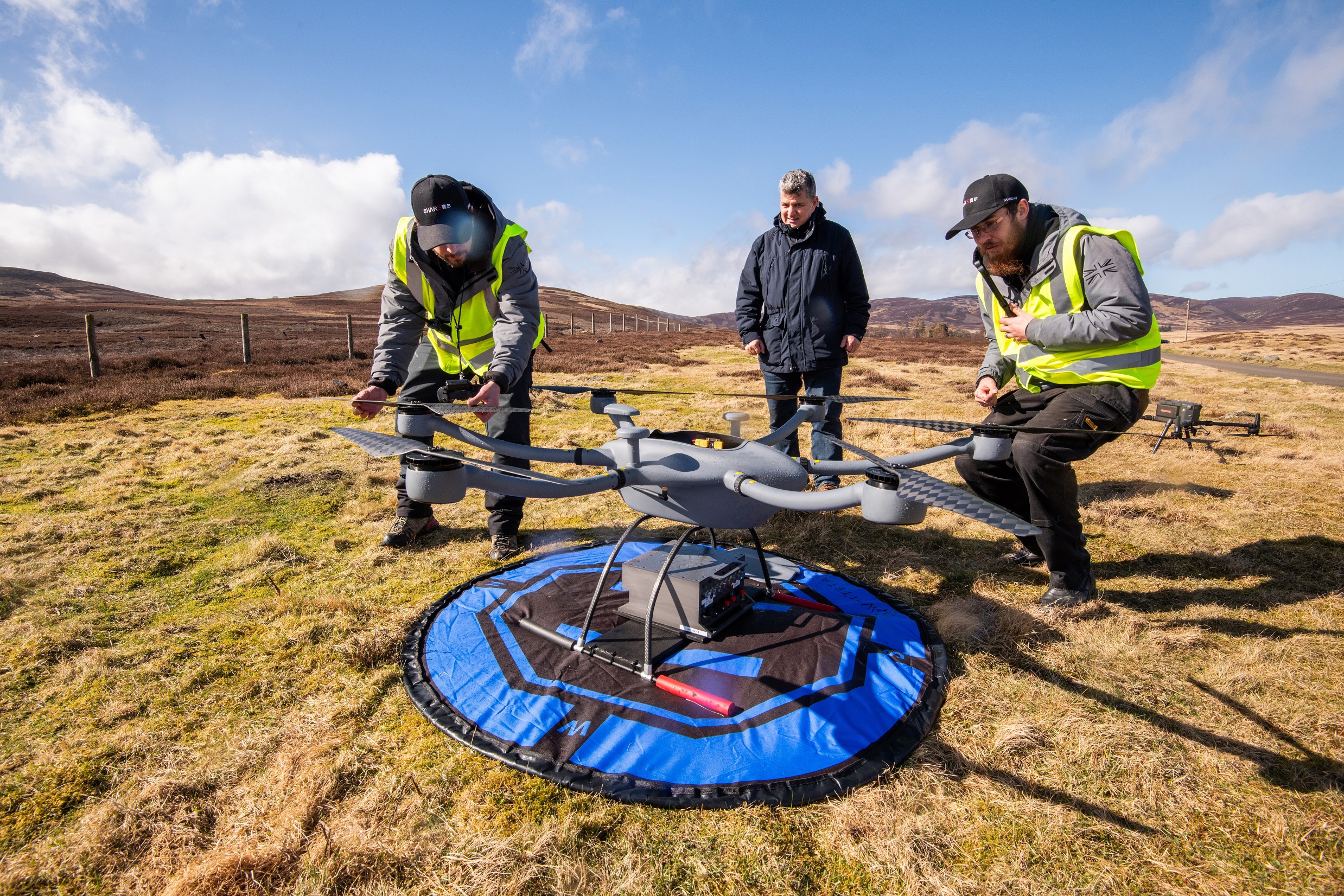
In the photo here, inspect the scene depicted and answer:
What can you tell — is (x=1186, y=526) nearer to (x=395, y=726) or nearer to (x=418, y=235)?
(x=395, y=726)

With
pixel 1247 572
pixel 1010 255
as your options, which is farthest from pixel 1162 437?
pixel 1010 255

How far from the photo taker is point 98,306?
2515 inches

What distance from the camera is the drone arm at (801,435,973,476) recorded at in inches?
106

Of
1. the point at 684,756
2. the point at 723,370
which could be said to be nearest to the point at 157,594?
the point at 684,756

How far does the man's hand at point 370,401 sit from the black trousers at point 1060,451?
3.70 meters

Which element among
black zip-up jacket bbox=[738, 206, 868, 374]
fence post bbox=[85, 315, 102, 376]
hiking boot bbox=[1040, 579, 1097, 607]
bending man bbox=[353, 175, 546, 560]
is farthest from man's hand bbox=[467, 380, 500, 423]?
fence post bbox=[85, 315, 102, 376]

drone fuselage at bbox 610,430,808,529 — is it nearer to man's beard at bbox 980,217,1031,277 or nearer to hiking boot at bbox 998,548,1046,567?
man's beard at bbox 980,217,1031,277

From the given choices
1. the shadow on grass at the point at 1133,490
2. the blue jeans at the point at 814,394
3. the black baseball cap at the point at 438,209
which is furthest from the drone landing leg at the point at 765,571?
the shadow on grass at the point at 1133,490

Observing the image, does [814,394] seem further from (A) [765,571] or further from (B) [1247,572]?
(B) [1247,572]

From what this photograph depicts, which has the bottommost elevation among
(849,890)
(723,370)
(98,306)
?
(849,890)

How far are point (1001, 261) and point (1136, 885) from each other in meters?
3.17

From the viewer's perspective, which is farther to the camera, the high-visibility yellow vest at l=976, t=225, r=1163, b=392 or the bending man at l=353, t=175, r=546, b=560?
the bending man at l=353, t=175, r=546, b=560

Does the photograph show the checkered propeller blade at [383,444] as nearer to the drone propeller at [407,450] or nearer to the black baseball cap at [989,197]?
the drone propeller at [407,450]

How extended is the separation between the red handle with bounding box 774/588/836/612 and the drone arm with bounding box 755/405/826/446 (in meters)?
0.96
